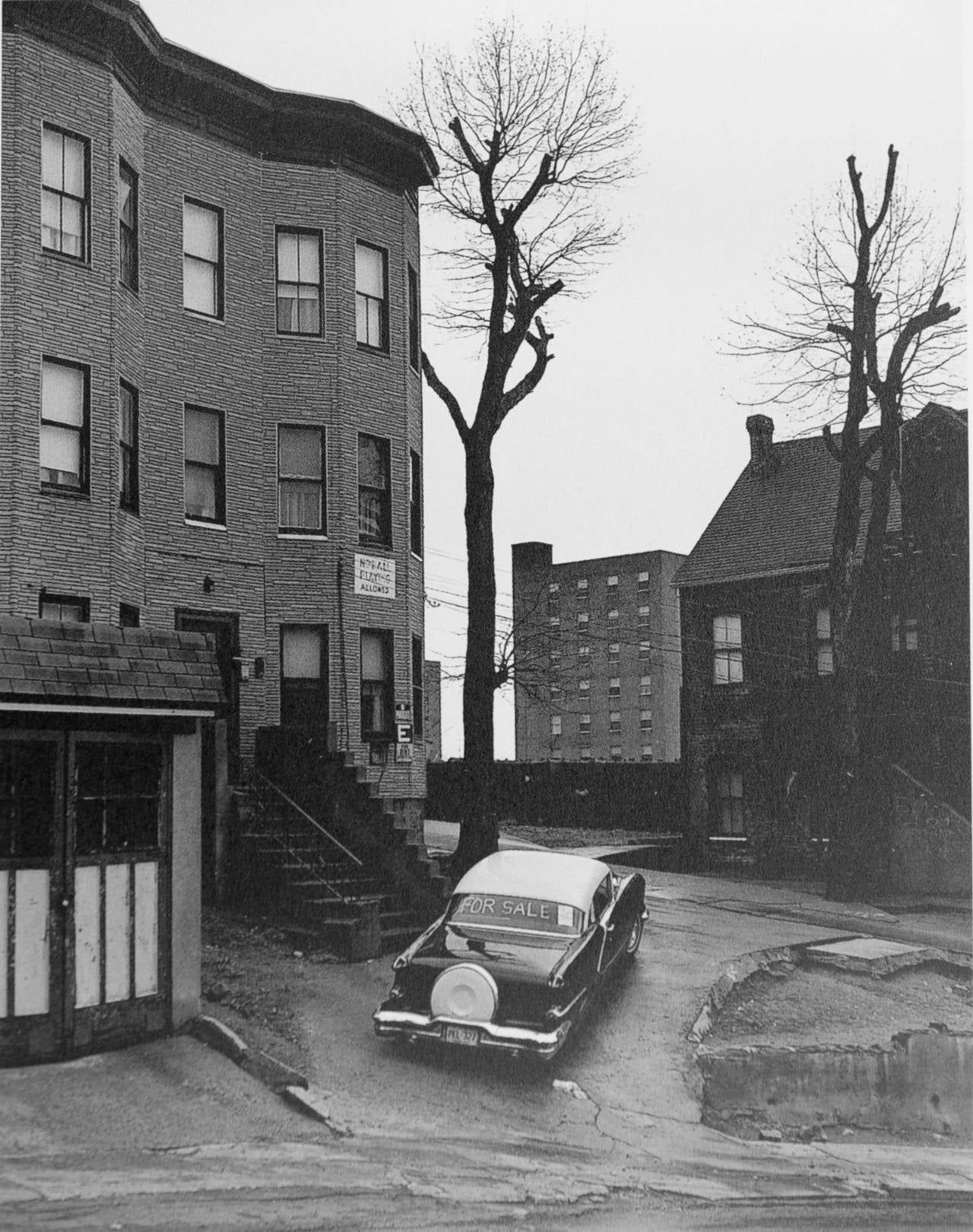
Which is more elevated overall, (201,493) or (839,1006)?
(201,493)

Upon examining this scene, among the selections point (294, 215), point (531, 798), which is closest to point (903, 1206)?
point (531, 798)

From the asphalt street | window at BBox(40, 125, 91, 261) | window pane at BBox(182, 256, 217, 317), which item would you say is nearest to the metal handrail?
the asphalt street

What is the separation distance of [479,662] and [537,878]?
1290 millimetres

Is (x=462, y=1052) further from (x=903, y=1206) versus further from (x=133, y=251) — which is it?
Answer: (x=133, y=251)

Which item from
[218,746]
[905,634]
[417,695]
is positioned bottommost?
[218,746]

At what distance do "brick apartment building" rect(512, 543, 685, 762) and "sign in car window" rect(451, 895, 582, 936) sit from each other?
1042 millimetres

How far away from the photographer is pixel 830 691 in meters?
8.06

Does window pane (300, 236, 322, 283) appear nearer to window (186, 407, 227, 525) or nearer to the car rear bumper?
window (186, 407, 227, 525)

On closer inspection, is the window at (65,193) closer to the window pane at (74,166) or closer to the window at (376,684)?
the window pane at (74,166)

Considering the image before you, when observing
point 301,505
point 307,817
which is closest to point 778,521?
point 301,505

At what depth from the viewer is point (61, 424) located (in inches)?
287

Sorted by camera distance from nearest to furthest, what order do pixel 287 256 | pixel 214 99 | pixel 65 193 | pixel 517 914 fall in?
pixel 517 914, pixel 214 99, pixel 287 256, pixel 65 193

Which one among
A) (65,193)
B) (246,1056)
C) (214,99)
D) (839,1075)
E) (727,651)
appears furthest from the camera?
(727,651)

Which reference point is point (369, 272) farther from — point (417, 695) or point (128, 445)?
point (417, 695)
